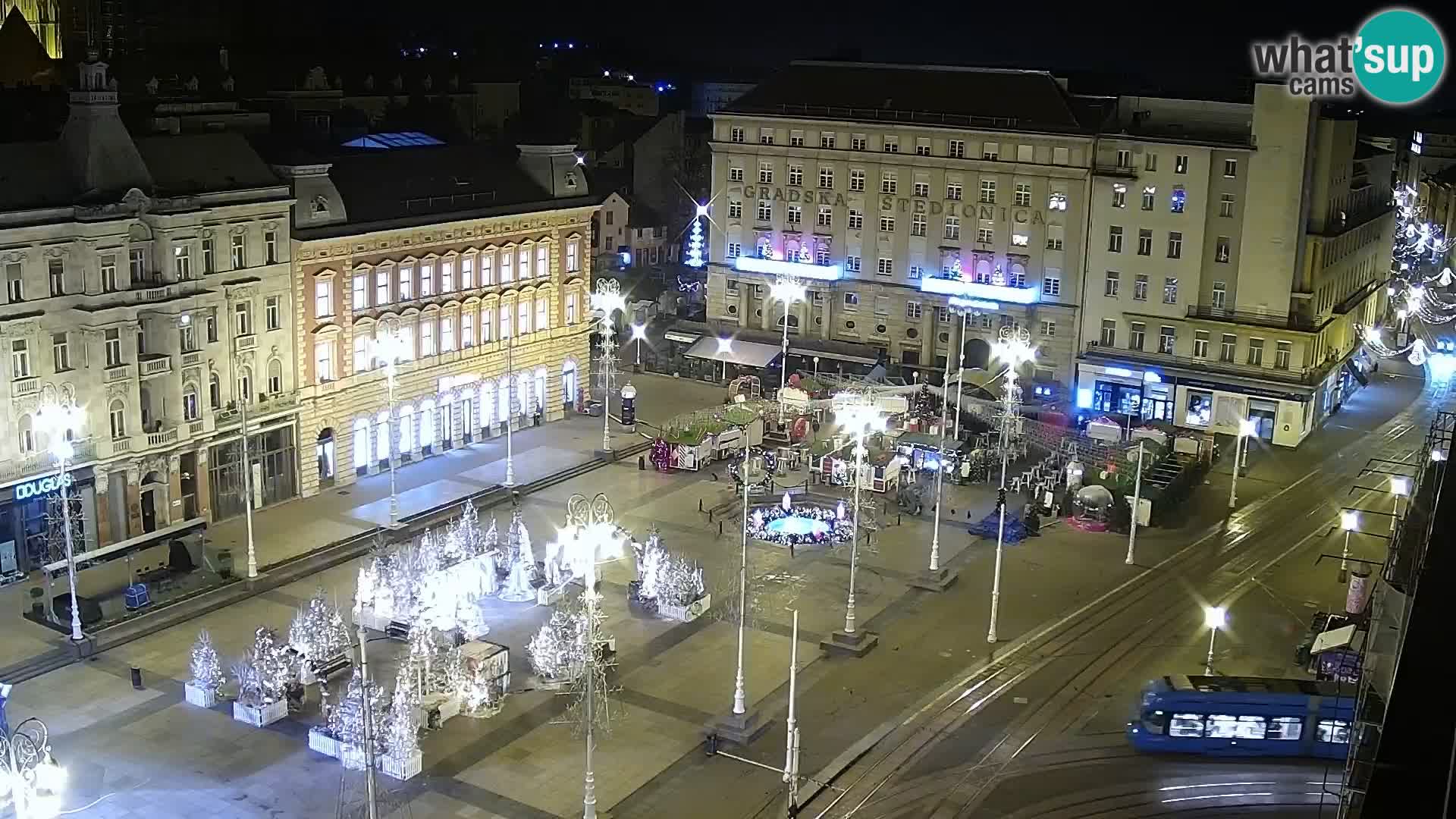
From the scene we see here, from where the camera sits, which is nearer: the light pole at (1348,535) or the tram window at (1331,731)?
the tram window at (1331,731)

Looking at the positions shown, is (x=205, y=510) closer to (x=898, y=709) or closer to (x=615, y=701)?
(x=615, y=701)

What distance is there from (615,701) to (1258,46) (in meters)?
49.1

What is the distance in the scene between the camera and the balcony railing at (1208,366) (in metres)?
78.9

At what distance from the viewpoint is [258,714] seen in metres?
44.1

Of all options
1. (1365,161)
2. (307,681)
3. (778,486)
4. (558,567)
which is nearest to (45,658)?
(307,681)

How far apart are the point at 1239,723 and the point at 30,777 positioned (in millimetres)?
33753

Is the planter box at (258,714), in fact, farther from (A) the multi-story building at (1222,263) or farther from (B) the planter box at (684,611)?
(A) the multi-story building at (1222,263)

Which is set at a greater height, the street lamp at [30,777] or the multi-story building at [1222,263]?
the multi-story building at [1222,263]

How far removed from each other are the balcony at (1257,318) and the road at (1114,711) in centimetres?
1616

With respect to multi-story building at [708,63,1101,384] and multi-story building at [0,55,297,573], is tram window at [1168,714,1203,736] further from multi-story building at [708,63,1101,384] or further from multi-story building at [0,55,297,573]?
multi-story building at [708,63,1101,384]

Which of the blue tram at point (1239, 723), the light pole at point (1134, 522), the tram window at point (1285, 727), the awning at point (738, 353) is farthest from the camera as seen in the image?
the awning at point (738, 353)

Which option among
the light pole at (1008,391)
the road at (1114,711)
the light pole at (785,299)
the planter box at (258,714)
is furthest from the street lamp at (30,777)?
the light pole at (785,299)

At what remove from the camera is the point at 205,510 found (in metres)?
61.5

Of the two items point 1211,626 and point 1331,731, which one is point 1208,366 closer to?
point 1211,626
